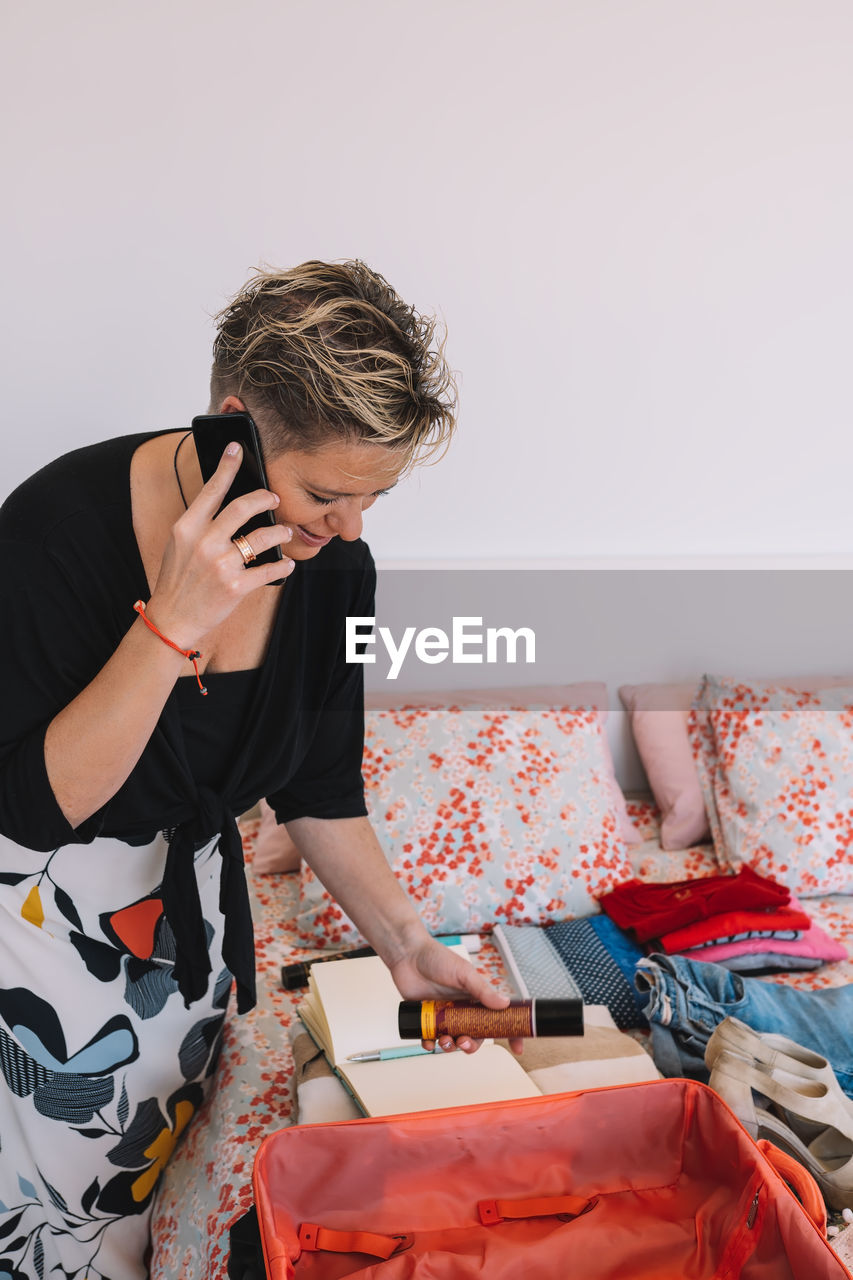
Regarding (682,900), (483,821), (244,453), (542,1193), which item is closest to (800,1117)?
(542,1193)

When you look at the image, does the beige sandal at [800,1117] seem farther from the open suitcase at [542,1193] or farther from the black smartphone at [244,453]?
the black smartphone at [244,453]

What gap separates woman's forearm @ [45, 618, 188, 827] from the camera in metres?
0.92

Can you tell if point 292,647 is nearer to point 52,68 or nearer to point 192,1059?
point 192,1059

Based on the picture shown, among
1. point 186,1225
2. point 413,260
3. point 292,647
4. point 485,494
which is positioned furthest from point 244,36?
point 186,1225

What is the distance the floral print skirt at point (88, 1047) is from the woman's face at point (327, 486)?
446 mm

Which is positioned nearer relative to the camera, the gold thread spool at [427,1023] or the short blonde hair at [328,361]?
the short blonde hair at [328,361]

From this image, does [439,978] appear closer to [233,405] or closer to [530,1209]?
[530,1209]

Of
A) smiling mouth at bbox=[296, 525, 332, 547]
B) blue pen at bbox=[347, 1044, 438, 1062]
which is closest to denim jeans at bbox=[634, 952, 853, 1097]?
blue pen at bbox=[347, 1044, 438, 1062]

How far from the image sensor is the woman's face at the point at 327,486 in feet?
3.19

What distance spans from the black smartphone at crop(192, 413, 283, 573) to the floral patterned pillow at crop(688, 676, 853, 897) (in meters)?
Answer: 1.34

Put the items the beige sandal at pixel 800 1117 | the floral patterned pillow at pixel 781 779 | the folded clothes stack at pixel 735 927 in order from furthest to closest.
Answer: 1. the floral patterned pillow at pixel 781 779
2. the folded clothes stack at pixel 735 927
3. the beige sandal at pixel 800 1117

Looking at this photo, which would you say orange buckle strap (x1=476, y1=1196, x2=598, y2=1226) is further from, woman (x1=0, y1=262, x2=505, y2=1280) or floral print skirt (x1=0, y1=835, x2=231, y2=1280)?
floral print skirt (x1=0, y1=835, x2=231, y2=1280)

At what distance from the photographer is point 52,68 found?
1698 mm

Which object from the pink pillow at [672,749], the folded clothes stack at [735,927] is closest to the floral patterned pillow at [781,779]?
the pink pillow at [672,749]
